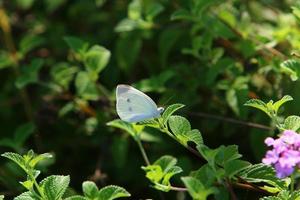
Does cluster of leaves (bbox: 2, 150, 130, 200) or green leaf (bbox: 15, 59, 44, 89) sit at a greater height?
green leaf (bbox: 15, 59, 44, 89)

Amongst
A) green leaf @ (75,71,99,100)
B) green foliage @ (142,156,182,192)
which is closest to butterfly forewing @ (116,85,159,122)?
green foliage @ (142,156,182,192)

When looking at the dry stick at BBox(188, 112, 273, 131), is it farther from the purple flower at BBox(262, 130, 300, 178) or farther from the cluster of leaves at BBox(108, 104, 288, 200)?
the purple flower at BBox(262, 130, 300, 178)

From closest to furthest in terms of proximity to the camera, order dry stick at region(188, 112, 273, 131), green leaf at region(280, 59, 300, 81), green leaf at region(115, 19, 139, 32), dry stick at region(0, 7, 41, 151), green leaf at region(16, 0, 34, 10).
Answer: green leaf at region(280, 59, 300, 81)
dry stick at region(188, 112, 273, 131)
green leaf at region(115, 19, 139, 32)
dry stick at region(0, 7, 41, 151)
green leaf at region(16, 0, 34, 10)

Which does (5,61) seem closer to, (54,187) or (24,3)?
(24,3)

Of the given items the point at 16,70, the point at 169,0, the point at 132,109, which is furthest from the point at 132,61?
the point at 132,109

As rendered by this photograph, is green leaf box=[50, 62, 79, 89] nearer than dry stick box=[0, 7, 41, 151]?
Yes

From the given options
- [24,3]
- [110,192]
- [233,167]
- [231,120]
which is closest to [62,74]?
[24,3]

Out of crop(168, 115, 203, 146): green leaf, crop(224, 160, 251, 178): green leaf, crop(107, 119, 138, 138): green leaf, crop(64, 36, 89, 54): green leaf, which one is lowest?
crop(224, 160, 251, 178): green leaf

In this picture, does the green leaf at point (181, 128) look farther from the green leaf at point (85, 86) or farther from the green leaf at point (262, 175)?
the green leaf at point (85, 86)
